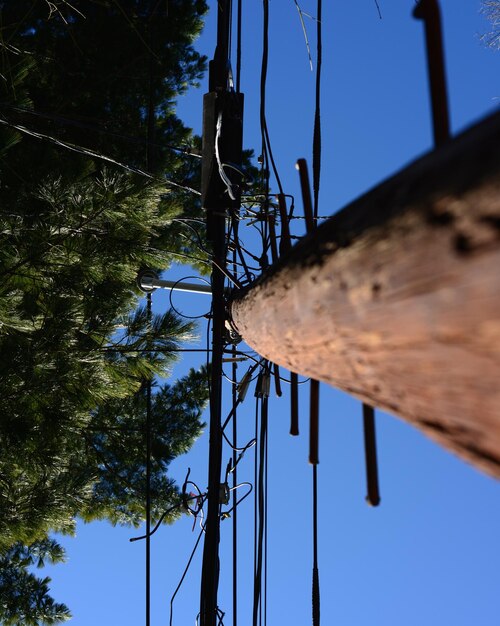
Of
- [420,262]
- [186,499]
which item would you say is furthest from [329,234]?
[186,499]

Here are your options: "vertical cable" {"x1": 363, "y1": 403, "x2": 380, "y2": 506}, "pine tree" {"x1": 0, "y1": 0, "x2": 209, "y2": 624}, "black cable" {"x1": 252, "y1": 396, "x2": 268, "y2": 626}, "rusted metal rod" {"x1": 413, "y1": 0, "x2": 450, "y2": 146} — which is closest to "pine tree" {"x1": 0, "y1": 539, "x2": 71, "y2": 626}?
"pine tree" {"x1": 0, "y1": 0, "x2": 209, "y2": 624}

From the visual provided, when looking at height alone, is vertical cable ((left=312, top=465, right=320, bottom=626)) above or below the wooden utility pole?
below

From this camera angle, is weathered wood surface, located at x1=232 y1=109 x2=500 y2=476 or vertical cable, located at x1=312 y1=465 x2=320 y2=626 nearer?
weathered wood surface, located at x1=232 y1=109 x2=500 y2=476

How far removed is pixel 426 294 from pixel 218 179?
3576 mm

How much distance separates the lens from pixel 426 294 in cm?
83

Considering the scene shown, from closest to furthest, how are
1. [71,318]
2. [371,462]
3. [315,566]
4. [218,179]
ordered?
[371,462], [315,566], [218,179], [71,318]

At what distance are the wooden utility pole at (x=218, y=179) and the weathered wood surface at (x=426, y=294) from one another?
243 centimetres

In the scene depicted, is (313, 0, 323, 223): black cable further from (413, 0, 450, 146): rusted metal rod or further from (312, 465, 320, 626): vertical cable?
(413, 0, 450, 146): rusted metal rod

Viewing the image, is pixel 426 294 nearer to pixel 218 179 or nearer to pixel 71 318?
pixel 218 179

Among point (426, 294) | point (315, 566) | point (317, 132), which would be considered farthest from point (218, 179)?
point (426, 294)

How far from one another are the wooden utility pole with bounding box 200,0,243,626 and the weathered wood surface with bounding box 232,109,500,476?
243 cm

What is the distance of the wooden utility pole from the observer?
12.1ft

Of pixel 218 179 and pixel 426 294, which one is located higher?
pixel 218 179

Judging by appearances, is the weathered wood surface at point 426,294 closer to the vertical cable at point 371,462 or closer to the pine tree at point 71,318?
the vertical cable at point 371,462
